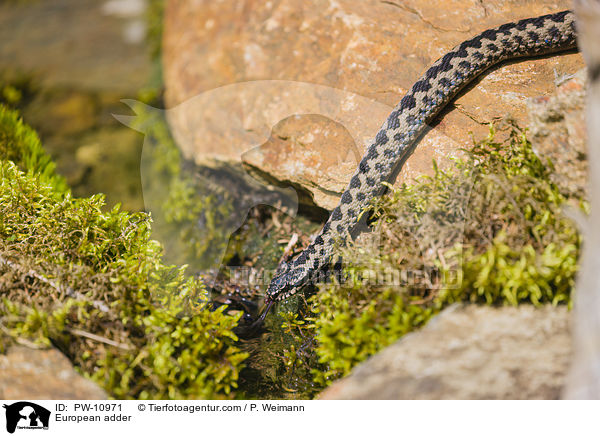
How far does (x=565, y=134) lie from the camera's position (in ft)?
9.23

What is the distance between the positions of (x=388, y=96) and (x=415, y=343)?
259cm

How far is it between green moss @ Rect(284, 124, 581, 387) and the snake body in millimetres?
434

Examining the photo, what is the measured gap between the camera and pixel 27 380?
9.12 feet

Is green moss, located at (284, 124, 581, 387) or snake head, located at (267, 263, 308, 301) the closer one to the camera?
green moss, located at (284, 124, 581, 387)

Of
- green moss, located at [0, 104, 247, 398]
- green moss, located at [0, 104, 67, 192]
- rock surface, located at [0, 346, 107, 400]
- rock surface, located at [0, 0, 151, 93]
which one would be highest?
rock surface, located at [0, 0, 151, 93]

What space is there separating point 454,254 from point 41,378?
2.93m

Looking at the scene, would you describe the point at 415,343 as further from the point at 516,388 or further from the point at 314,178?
the point at 314,178
